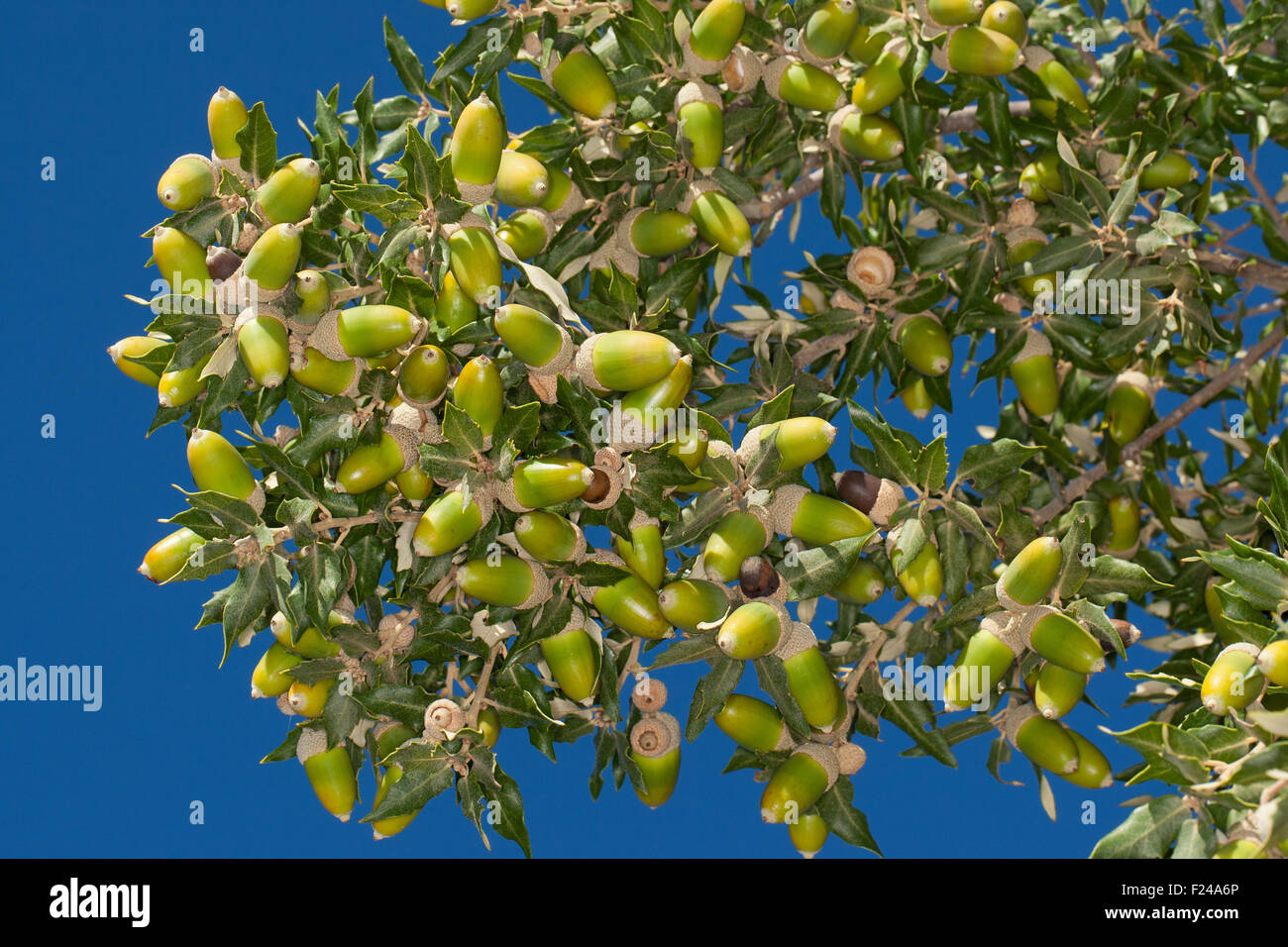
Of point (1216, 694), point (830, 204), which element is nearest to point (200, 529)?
point (830, 204)

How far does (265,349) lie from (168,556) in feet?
2.12

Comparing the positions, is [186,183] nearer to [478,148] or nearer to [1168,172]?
[478,148]

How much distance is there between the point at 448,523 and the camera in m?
3.22

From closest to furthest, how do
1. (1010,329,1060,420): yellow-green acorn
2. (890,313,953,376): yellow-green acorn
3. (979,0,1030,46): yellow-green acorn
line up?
(979,0,1030,46): yellow-green acorn < (890,313,953,376): yellow-green acorn < (1010,329,1060,420): yellow-green acorn

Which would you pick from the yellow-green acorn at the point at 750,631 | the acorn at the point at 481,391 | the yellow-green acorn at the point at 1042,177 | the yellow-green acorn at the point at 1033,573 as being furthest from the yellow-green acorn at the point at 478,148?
the yellow-green acorn at the point at 1042,177

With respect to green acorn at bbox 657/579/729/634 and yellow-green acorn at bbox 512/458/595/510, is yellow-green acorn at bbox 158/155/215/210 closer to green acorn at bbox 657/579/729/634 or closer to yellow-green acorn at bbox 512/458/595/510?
yellow-green acorn at bbox 512/458/595/510

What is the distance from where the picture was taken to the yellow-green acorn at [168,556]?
3.47m

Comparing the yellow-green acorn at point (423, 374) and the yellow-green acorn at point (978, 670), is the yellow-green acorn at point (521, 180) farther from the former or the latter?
the yellow-green acorn at point (978, 670)

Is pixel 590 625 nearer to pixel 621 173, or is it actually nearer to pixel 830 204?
pixel 621 173

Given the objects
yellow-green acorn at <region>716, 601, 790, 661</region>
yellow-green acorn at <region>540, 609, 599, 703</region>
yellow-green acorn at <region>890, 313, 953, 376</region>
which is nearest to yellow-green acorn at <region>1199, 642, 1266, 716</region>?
yellow-green acorn at <region>716, 601, 790, 661</region>

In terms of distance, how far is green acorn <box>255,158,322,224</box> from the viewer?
344 cm

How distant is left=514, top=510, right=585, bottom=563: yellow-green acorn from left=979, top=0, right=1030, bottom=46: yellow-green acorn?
201cm

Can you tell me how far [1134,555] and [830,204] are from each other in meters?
1.61

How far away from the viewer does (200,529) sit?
10.8 feet
